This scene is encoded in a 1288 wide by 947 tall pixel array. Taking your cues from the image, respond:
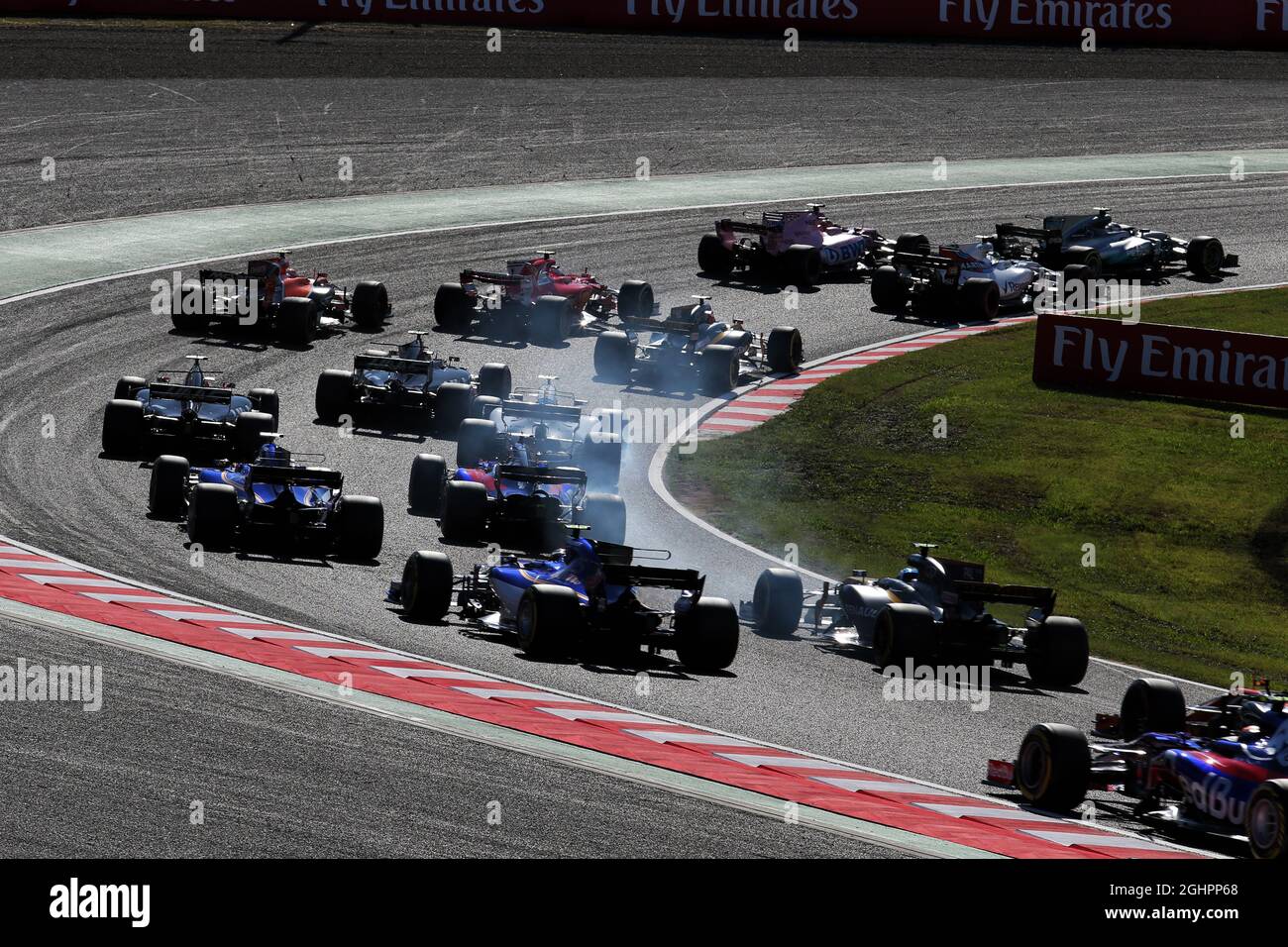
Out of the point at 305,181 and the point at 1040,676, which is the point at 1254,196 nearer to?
the point at 305,181

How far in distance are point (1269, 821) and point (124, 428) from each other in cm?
1851

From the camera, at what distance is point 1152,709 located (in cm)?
1814

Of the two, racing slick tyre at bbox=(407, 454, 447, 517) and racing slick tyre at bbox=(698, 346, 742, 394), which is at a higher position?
racing slick tyre at bbox=(698, 346, 742, 394)

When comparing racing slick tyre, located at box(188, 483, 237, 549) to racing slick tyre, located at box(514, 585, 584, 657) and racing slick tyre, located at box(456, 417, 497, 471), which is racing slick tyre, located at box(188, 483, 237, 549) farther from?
racing slick tyre, located at box(514, 585, 584, 657)

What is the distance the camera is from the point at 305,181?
163ft

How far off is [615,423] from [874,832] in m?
16.4

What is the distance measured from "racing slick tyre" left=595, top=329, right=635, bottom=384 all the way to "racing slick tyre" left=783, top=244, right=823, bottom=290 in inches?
342

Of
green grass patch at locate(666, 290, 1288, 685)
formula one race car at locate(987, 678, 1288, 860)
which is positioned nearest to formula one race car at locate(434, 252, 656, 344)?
green grass patch at locate(666, 290, 1288, 685)

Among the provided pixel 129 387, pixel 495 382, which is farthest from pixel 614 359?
pixel 129 387

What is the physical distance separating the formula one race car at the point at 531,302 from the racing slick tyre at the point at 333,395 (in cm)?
704

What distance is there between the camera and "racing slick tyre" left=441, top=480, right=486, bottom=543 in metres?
24.8

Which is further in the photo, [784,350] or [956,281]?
[956,281]

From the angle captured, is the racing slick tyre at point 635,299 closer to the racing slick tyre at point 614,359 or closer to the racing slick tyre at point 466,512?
the racing slick tyre at point 614,359

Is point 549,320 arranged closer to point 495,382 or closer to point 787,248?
point 495,382
